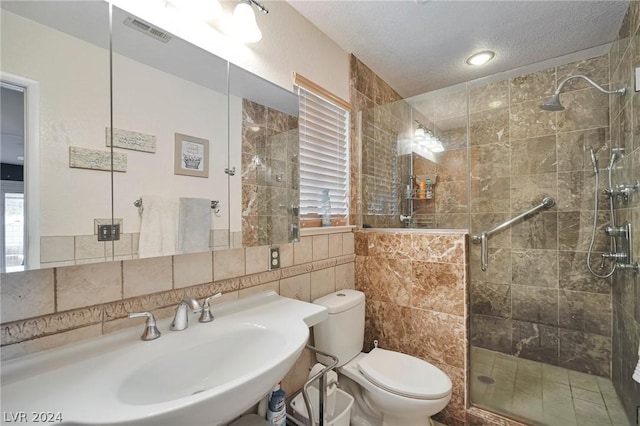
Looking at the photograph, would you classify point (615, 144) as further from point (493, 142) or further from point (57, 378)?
point (57, 378)

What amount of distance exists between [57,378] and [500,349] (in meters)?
2.64

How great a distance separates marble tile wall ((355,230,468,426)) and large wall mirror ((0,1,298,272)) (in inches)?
37.8

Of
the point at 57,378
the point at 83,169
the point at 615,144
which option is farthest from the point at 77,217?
the point at 615,144

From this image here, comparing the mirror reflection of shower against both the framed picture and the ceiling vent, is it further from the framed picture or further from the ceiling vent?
the ceiling vent

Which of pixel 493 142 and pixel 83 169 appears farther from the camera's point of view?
pixel 493 142

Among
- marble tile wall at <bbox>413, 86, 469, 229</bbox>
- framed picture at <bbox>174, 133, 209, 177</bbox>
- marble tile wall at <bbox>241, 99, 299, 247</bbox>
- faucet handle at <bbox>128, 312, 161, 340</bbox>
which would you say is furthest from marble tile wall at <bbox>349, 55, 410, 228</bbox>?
faucet handle at <bbox>128, 312, 161, 340</bbox>

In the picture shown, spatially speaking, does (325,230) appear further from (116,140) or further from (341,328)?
(116,140)

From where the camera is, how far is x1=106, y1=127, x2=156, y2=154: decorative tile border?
2.79 ft

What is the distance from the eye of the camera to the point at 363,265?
6.52 ft

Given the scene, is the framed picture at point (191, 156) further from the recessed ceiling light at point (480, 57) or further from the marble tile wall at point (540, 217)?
the recessed ceiling light at point (480, 57)

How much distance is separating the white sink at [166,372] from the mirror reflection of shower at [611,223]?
72.7 inches

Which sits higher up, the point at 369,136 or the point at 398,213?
the point at 369,136

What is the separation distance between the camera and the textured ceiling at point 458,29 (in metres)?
1.58

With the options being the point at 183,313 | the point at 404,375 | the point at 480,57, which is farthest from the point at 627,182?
the point at 183,313
